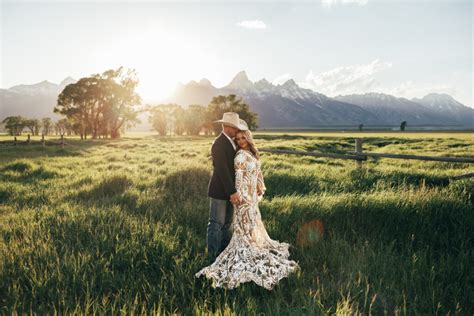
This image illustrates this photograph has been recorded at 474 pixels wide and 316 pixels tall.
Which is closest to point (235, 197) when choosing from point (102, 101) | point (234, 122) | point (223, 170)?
point (223, 170)

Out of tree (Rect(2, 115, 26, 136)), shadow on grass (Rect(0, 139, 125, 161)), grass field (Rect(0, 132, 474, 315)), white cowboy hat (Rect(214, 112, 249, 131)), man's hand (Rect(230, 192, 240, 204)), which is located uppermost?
tree (Rect(2, 115, 26, 136))

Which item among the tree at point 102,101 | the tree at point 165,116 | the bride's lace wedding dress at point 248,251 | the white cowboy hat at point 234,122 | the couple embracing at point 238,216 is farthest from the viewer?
the tree at point 165,116

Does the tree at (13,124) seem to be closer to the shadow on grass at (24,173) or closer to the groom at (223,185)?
the shadow on grass at (24,173)

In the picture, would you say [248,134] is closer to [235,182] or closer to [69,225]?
[235,182]

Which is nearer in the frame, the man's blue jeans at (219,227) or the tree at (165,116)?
the man's blue jeans at (219,227)

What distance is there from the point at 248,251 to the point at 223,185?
3.29 feet

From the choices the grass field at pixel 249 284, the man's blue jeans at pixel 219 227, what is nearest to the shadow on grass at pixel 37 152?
the grass field at pixel 249 284

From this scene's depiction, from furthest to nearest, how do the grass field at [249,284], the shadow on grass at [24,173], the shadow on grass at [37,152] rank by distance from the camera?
the shadow on grass at [37,152], the shadow on grass at [24,173], the grass field at [249,284]

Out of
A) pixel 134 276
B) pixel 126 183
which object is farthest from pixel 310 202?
pixel 126 183

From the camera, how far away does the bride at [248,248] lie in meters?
3.46

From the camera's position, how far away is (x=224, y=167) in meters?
4.05

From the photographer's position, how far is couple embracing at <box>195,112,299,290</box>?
363 cm

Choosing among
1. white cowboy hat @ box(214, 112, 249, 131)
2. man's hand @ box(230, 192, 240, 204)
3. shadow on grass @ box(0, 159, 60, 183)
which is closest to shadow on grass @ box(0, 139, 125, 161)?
shadow on grass @ box(0, 159, 60, 183)

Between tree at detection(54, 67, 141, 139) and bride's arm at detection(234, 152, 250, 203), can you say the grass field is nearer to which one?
bride's arm at detection(234, 152, 250, 203)
